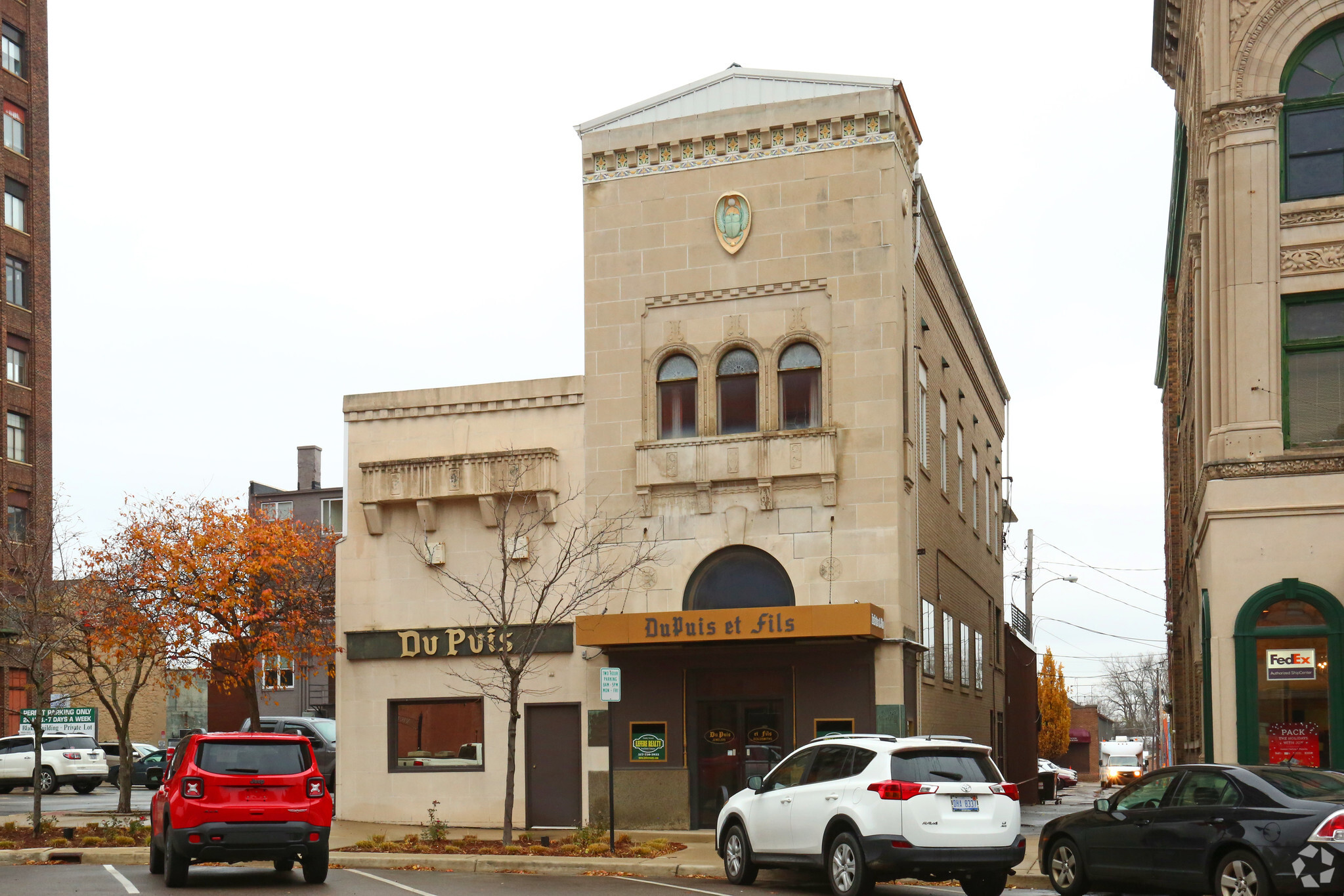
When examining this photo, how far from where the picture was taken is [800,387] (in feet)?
81.1

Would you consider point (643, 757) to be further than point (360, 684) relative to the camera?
No

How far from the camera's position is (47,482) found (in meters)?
55.0

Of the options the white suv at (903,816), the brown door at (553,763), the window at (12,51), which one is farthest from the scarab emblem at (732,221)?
the window at (12,51)

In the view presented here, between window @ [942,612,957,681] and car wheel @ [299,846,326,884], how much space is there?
50.5 feet

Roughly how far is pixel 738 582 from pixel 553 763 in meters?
4.53

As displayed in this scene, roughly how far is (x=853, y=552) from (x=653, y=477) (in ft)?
11.9

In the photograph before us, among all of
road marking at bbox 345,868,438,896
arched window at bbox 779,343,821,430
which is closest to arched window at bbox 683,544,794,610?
arched window at bbox 779,343,821,430

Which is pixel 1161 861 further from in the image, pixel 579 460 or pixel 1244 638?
pixel 579 460

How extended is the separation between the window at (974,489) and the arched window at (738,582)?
1249 cm

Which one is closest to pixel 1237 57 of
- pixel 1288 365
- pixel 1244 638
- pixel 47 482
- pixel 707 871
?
pixel 1288 365

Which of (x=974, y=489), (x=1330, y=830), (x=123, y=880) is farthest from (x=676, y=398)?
(x=1330, y=830)

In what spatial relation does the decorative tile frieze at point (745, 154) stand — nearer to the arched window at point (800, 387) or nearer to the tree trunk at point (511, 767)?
the arched window at point (800, 387)

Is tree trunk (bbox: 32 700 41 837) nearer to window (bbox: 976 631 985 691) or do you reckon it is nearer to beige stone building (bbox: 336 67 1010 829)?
beige stone building (bbox: 336 67 1010 829)

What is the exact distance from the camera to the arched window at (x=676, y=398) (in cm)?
2536
